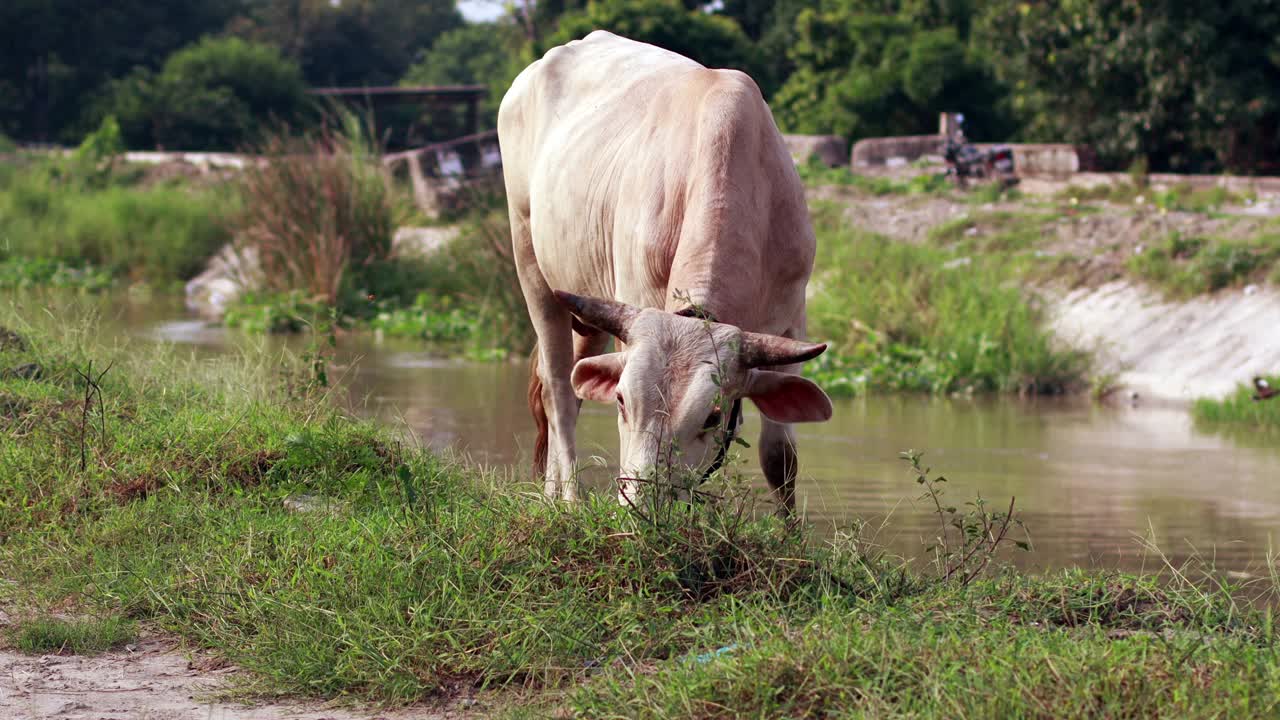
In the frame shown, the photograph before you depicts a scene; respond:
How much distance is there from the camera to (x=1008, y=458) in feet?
28.7

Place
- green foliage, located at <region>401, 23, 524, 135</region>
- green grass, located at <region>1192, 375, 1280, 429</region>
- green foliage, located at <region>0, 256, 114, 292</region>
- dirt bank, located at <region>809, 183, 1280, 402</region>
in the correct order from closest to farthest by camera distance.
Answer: green grass, located at <region>1192, 375, 1280, 429</region>
dirt bank, located at <region>809, 183, 1280, 402</region>
green foliage, located at <region>0, 256, 114, 292</region>
green foliage, located at <region>401, 23, 524, 135</region>

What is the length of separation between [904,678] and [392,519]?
1860 millimetres

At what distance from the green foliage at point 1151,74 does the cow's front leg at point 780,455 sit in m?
16.8

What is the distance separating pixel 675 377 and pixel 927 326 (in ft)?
26.7

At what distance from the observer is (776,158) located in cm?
533

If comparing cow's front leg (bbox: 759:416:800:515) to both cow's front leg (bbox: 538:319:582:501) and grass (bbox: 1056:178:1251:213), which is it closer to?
cow's front leg (bbox: 538:319:582:501)

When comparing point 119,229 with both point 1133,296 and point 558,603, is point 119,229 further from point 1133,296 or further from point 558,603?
point 558,603

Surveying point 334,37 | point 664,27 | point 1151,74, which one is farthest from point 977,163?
point 334,37

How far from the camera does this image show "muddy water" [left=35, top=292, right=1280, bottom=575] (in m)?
6.48

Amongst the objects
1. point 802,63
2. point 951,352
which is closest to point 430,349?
point 951,352

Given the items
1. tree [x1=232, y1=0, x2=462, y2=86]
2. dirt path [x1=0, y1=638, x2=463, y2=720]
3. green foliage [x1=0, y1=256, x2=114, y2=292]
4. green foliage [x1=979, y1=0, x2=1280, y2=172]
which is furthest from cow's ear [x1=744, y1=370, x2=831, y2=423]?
tree [x1=232, y1=0, x2=462, y2=86]

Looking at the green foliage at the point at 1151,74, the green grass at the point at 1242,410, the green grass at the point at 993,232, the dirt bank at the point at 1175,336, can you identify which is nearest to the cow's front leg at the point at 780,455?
the green grass at the point at 1242,410

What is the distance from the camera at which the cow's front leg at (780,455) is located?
553 cm

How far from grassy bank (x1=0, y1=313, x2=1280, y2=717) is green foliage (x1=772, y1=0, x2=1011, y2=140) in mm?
22905
